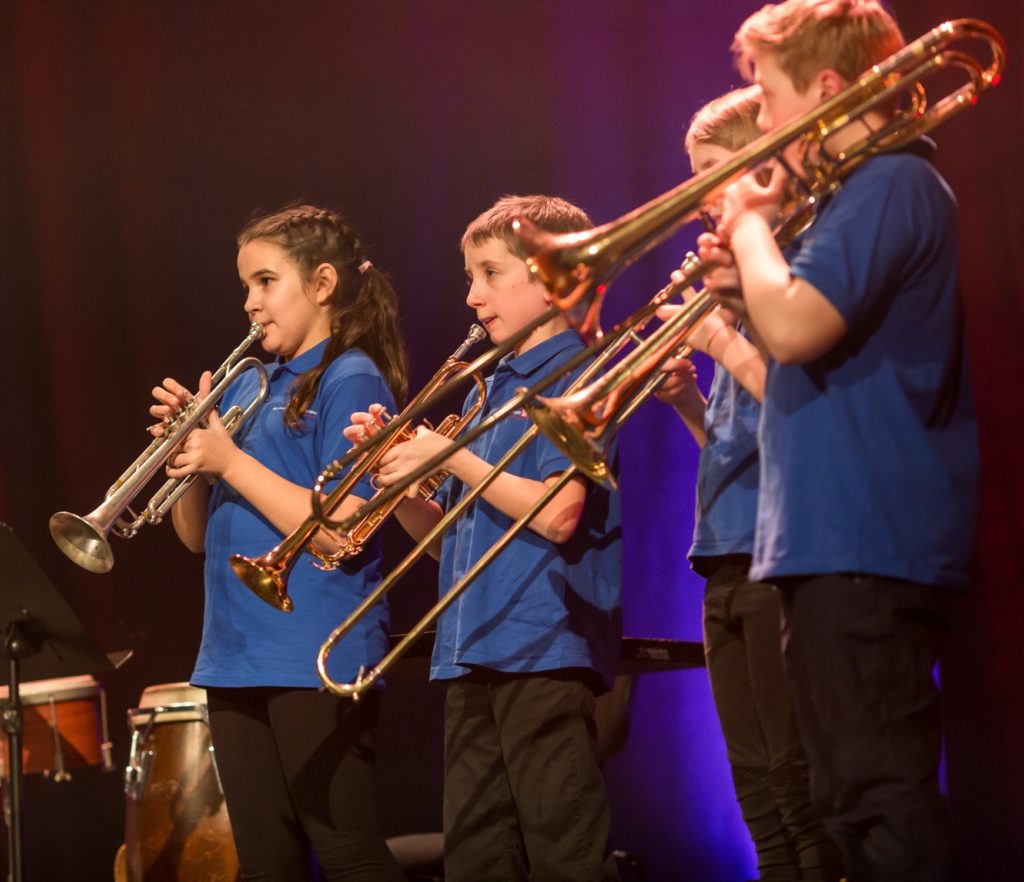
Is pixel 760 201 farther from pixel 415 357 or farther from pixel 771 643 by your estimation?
pixel 415 357

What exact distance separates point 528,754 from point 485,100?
264 centimetres

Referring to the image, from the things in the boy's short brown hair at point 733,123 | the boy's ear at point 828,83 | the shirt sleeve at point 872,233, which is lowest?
the shirt sleeve at point 872,233

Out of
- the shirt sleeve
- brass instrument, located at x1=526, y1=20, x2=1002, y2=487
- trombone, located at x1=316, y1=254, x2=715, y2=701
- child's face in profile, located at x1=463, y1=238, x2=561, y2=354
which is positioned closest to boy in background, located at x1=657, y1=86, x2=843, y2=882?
trombone, located at x1=316, y1=254, x2=715, y2=701

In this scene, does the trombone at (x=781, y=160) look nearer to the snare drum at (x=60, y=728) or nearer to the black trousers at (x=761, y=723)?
the black trousers at (x=761, y=723)

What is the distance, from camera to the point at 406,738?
4.45 m

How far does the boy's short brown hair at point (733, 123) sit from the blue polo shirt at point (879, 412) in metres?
0.71

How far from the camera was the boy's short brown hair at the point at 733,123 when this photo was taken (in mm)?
2395

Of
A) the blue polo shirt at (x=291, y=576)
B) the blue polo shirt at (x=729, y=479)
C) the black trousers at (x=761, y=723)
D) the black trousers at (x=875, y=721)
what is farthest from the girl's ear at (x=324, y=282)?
the black trousers at (x=875, y=721)

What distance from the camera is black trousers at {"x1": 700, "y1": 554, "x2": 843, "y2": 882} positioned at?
214cm

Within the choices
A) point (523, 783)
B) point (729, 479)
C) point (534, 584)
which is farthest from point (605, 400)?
point (523, 783)

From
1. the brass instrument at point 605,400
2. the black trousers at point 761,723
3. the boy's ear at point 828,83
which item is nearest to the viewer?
the boy's ear at point 828,83

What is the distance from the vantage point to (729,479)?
2314mm

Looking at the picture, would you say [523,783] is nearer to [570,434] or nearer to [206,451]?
[570,434]

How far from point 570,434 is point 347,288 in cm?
113
